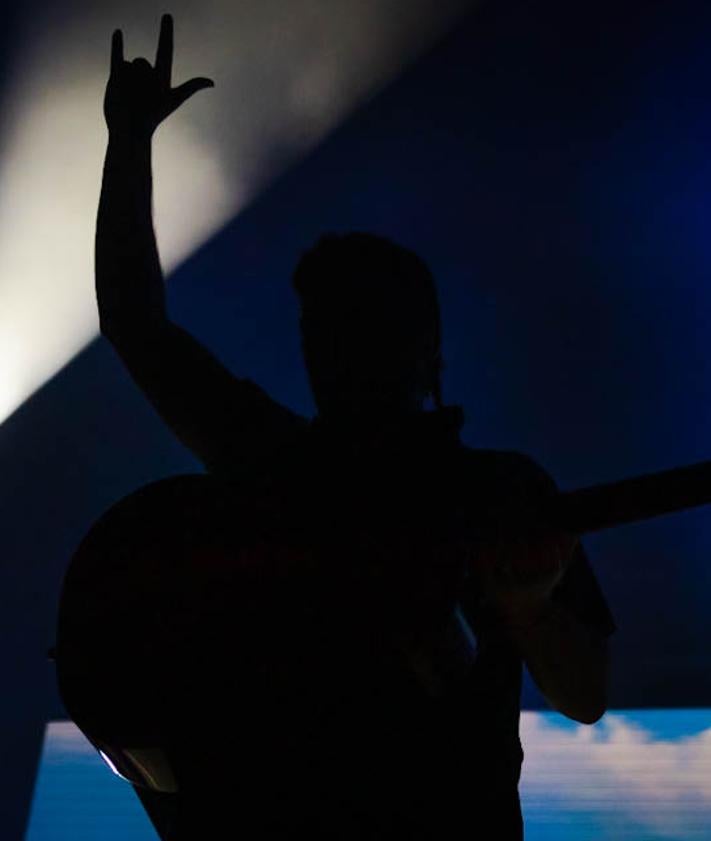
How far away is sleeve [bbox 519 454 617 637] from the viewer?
49 centimetres

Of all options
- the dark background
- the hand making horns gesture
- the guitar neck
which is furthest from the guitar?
the dark background

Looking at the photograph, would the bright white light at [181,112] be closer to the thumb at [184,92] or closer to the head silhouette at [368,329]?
the thumb at [184,92]

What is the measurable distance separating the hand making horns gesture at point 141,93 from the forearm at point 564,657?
18.9 inches

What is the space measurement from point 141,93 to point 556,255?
0.82m

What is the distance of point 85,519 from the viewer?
5.14 feet

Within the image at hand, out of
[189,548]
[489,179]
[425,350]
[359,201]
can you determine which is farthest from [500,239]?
[189,548]

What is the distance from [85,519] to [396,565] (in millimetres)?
1273

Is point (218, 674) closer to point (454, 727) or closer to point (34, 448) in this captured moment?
point (454, 727)

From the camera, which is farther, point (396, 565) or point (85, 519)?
point (85, 519)

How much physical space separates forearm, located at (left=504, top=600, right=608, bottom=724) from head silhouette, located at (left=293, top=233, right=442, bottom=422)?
5.8 inches


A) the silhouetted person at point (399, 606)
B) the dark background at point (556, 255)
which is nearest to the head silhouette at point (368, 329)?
the silhouetted person at point (399, 606)

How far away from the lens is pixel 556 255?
1353mm

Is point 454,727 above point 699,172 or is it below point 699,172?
below

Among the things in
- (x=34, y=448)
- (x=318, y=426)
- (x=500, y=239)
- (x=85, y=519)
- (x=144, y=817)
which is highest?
(x=500, y=239)
